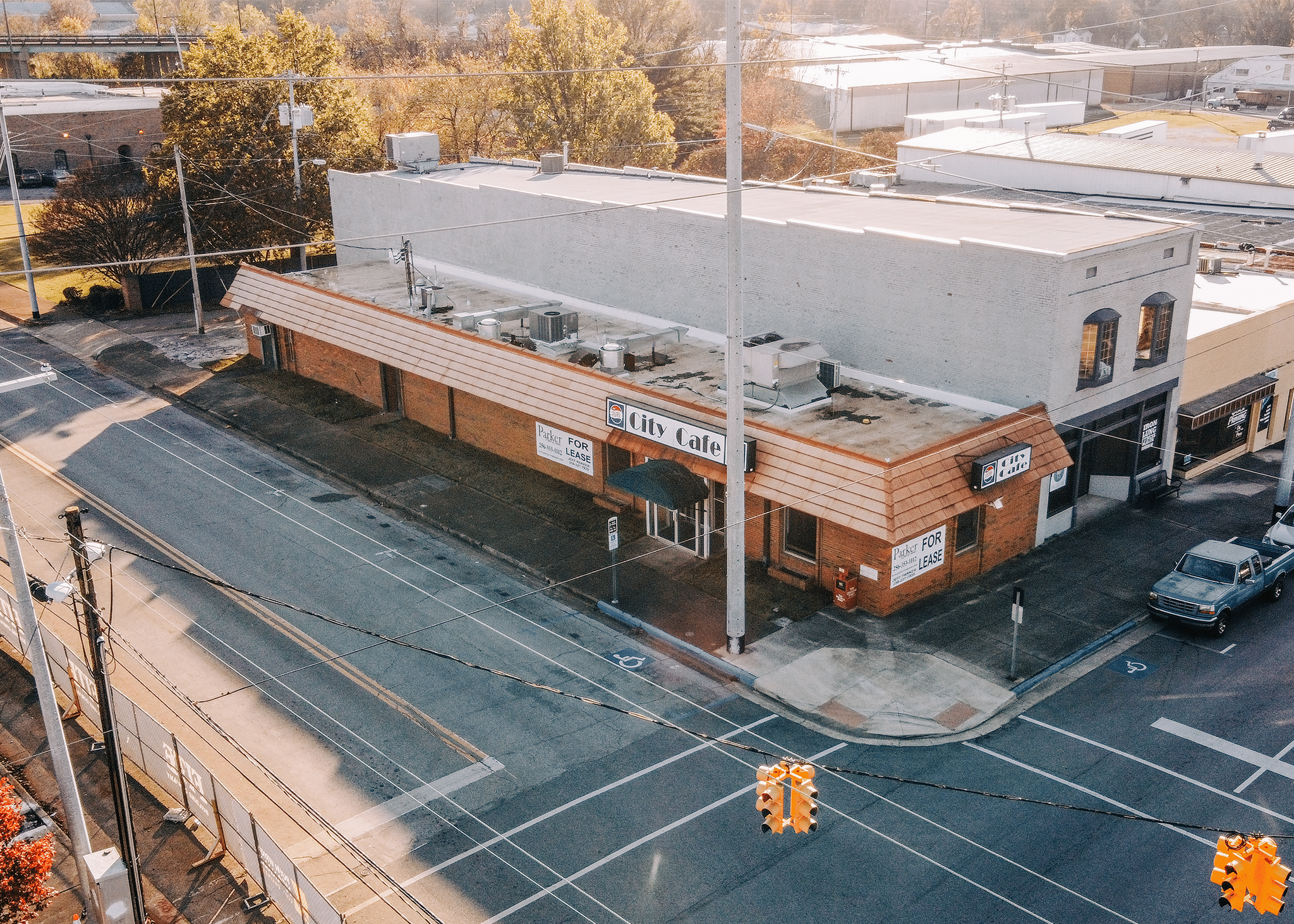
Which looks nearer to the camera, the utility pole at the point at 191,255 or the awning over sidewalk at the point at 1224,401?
the awning over sidewalk at the point at 1224,401

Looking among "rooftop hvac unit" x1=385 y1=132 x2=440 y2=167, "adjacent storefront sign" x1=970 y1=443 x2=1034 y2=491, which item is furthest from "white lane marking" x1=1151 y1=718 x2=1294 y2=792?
"rooftop hvac unit" x1=385 y1=132 x2=440 y2=167

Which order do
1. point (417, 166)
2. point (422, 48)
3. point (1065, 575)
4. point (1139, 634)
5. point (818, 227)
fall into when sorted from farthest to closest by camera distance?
point (422, 48) < point (417, 166) < point (818, 227) < point (1065, 575) < point (1139, 634)

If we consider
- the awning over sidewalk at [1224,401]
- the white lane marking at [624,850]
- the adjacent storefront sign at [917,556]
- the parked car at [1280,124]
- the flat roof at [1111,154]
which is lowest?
the white lane marking at [624,850]

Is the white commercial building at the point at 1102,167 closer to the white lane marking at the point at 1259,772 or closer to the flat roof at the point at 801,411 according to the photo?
the flat roof at the point at 801,411

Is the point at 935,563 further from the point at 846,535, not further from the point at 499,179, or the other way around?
the point at 499,179

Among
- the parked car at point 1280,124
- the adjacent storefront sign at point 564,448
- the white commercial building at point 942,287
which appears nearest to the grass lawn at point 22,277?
the white commercial building at point 942,287

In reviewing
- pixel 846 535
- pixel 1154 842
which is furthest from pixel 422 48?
pixel 1154 842

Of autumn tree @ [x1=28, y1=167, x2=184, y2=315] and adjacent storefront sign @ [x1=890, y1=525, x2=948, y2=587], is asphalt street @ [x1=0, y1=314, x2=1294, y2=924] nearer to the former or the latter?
adjacent storefront sign @ [x1=890, y1=525, x2=948, y2=587]
